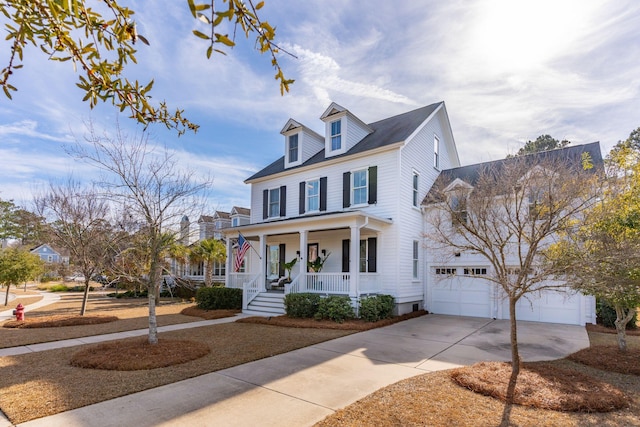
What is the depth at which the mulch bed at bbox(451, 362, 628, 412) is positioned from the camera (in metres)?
4.81

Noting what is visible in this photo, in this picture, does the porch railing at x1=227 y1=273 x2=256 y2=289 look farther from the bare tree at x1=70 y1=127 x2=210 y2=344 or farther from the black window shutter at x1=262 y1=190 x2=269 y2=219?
the bare tree at x1=70 y1=127 x2=210 y2=344

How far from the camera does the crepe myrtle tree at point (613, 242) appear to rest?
5.70 meters

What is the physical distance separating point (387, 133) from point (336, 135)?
95.2 inches

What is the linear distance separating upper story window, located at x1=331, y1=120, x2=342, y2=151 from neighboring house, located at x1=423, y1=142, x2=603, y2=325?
485 centimetres

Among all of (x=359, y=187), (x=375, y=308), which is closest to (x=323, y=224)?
(x=359, y=187)

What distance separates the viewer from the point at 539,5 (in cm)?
614

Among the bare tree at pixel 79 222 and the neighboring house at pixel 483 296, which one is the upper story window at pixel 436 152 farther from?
the bare tree at pixel 79 222

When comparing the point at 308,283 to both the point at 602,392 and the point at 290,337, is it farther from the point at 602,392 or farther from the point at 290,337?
the point at 602,392

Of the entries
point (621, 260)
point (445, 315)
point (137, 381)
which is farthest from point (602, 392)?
point (445, 315)

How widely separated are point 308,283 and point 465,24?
1038cm

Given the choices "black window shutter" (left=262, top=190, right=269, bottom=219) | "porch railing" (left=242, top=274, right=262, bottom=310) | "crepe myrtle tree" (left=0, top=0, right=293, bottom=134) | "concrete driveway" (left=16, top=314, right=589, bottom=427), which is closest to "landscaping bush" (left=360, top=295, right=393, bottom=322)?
"concrete driveway" (left=16, top=314, right=589, bottom=427)

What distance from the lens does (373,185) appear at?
48.6 feet

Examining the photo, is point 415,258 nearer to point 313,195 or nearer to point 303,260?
point 303,260

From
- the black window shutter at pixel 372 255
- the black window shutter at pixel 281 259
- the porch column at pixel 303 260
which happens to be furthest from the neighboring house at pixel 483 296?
the black window shutter at pixel 281 259
